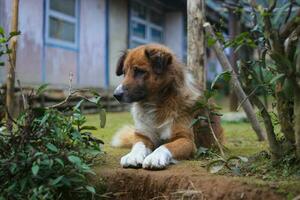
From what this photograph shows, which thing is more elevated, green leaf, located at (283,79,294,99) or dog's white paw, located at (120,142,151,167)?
green leaf, located at (283,79,294,99)

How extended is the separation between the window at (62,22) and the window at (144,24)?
3.61 metres

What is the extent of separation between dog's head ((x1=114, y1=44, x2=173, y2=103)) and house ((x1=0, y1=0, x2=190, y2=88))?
16.4 feet

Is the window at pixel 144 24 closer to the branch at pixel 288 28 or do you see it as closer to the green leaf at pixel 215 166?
the green leaf at pixel 215 166

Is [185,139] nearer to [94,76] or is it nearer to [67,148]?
[67,148]

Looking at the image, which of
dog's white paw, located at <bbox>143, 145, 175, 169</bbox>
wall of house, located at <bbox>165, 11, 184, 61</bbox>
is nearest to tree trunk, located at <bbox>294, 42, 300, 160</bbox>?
dog's white paw, located at <bbox>143, 145, 175, 169</bbox>

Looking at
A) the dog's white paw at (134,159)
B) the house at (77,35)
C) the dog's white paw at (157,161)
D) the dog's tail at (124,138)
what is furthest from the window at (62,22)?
the dog's white paw at (157,161)

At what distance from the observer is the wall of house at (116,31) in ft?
52.2

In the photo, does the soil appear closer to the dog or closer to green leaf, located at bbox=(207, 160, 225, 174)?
green leaf, located at bbox=(207, 160, 225, 174)

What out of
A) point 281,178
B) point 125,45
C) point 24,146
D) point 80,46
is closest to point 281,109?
point 281,178

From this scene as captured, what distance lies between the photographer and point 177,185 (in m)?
3.55

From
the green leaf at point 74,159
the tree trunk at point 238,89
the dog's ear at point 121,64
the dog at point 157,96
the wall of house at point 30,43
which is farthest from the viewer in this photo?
the wall of house at point 30,43

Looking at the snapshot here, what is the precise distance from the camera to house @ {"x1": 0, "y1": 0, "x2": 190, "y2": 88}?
11680 millimetres

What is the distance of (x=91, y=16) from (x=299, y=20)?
12213mm

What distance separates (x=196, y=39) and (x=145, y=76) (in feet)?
4.72
